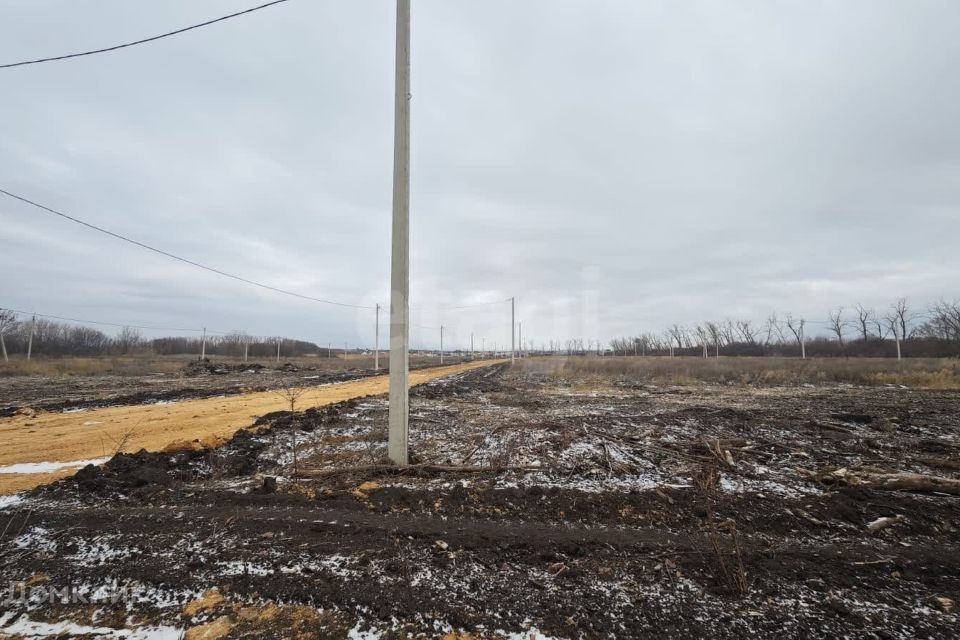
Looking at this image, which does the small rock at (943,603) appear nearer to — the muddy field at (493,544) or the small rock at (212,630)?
the muddy field at (493,544)

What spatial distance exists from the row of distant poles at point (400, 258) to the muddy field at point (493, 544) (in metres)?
0.72

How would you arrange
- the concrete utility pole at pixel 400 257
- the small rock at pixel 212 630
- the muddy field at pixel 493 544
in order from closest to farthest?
the small rock at pixel 212 630, the muddy field at pixel 493 544, the concrete utility pole at pixel 400 257

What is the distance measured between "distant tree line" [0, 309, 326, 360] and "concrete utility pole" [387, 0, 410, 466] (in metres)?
48.0

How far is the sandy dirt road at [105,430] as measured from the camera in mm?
6438

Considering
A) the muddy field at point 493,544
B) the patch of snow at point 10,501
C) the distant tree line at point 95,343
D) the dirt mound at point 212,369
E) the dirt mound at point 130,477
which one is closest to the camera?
the muddy field at point 493,544

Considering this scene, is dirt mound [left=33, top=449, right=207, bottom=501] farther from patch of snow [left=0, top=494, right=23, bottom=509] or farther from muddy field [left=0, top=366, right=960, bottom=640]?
patch of snow [left=0, top=494, right=23, bottom=509]

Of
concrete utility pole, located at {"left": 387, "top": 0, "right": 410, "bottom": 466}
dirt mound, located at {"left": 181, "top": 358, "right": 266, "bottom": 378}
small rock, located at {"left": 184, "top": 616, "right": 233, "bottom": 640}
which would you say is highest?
concrete utility pole, located at {"left": 387, "top": 0, "right": 410, "bottom": 466}

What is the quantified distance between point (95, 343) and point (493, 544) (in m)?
81.3

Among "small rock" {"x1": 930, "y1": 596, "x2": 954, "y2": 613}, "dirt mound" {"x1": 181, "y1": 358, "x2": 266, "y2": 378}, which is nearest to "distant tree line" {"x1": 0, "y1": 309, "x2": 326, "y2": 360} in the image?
"dirt mound" {"x1": 181, "y1": 358, "x2": 266, "y2": 378}

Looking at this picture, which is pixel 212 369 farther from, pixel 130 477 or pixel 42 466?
pixel 130 477

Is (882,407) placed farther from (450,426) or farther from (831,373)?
(831,373)

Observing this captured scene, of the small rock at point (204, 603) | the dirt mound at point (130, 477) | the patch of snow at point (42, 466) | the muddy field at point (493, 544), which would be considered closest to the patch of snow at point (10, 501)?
the muddy field at point (493, 544)

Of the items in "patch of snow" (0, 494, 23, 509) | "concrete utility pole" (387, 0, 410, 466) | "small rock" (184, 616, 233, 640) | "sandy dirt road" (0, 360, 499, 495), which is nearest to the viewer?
"small rock" (184, 616, 233, 640)

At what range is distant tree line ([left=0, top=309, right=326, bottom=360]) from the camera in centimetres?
4672
